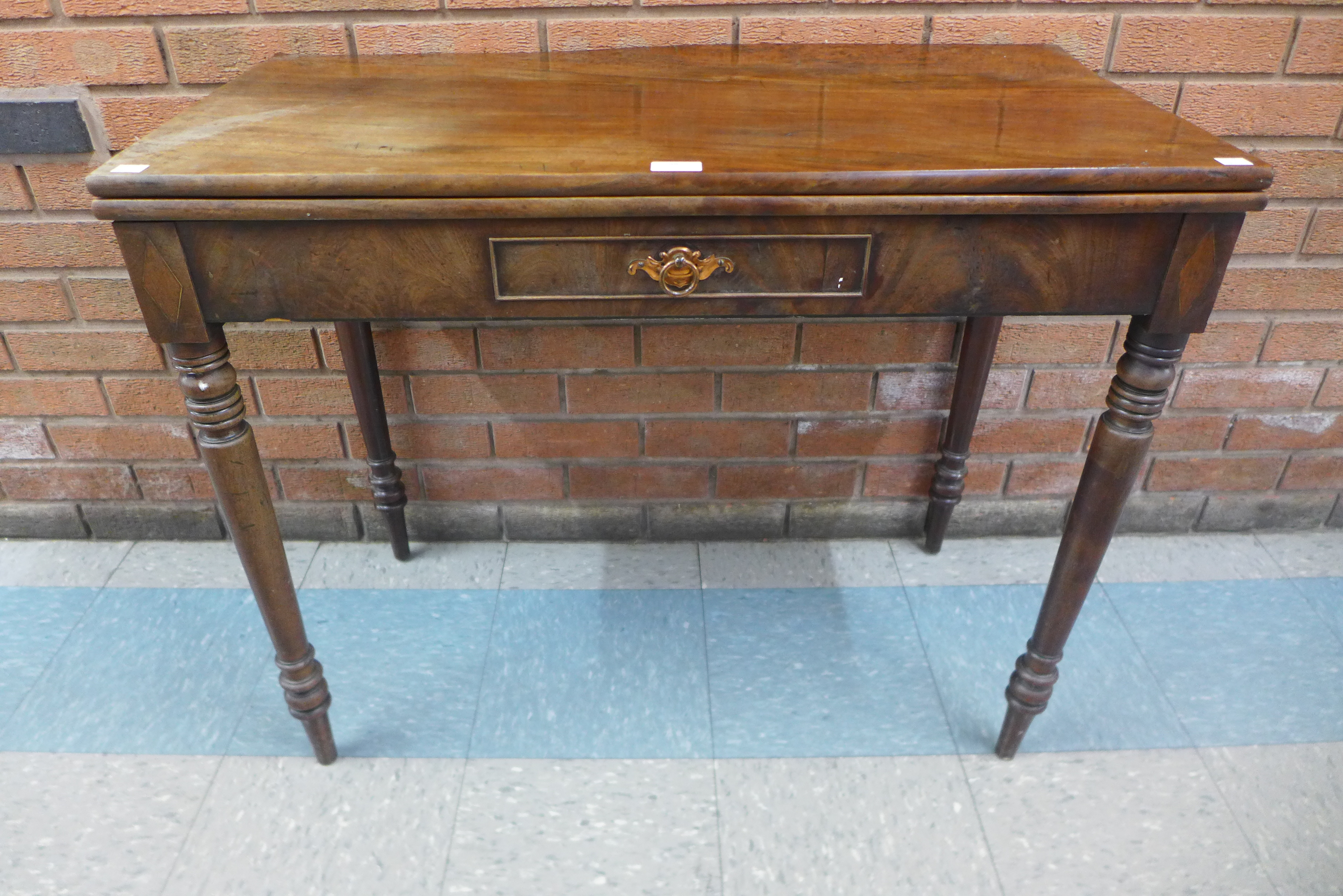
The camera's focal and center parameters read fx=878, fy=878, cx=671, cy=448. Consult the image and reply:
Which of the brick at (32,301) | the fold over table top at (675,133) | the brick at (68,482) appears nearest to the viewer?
the fold over table top at (675,133)

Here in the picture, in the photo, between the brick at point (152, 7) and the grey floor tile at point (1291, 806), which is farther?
the brick at point (152, 7)

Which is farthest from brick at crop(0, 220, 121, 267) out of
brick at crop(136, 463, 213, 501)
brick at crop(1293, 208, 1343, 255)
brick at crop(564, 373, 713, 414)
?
brick at crop(1293, 208, 1343, 255)

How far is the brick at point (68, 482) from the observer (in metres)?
1.71

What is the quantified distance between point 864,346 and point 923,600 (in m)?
0.49

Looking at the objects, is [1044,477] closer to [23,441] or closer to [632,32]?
[632,32]

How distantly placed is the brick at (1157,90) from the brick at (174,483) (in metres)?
1.66

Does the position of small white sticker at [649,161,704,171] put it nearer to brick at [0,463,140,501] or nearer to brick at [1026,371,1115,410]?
brick at [1026,371,1115,410]

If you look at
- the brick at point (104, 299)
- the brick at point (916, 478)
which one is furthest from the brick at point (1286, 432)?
the brick at point (104, 299)

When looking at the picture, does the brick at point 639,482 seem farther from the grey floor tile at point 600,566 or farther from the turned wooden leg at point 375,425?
the turned wooden leg at point 375,425

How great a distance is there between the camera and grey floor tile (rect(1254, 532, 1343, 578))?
1.71 m

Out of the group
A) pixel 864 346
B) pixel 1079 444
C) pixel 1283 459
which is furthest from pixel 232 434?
pixel 1283 459

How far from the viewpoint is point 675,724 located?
1391mm

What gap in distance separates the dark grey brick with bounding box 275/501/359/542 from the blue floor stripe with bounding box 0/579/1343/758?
0.17 meters

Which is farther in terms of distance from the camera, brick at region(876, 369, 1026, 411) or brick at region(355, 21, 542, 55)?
brick at region(876, 369, 1026, 411)
